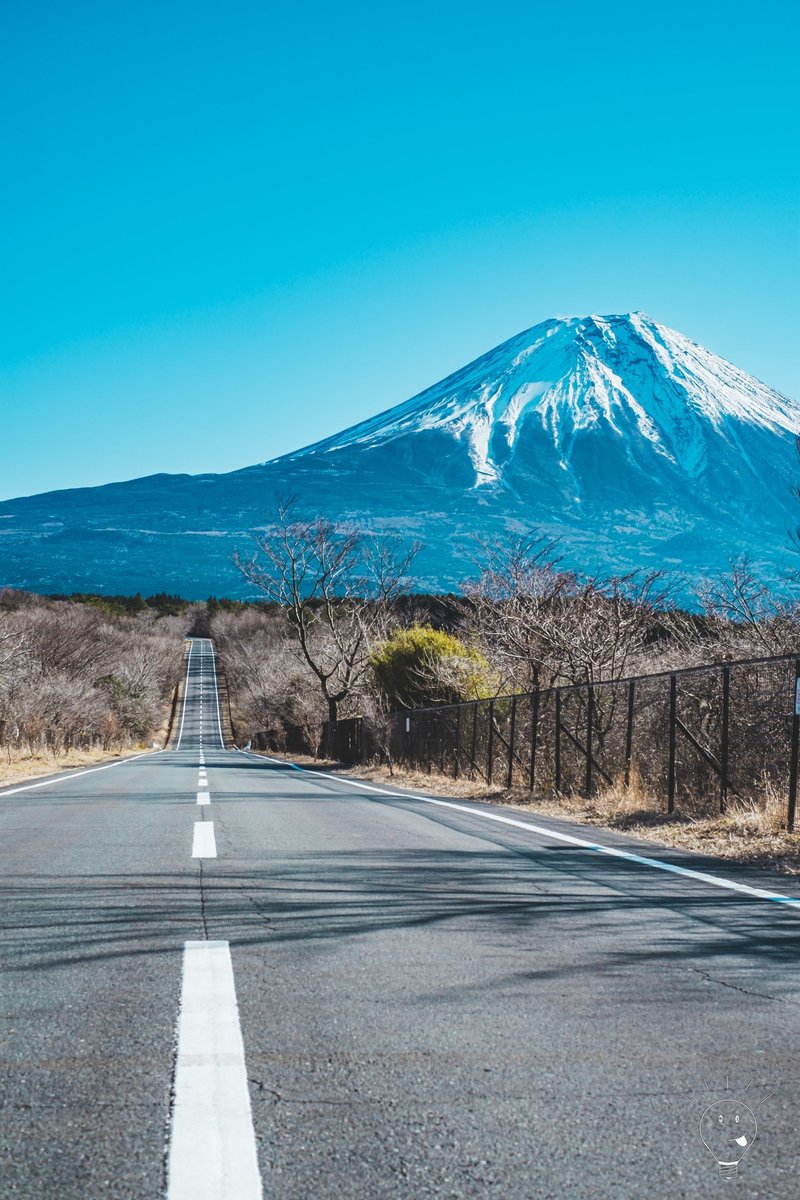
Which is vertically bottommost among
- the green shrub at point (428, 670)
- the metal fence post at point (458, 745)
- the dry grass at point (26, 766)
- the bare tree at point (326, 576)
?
the dry grass at point (26, 766)

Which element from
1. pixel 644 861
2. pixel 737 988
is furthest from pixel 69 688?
pixel 737 988

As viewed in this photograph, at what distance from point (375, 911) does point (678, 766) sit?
30.6ft

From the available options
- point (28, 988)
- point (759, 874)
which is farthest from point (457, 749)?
point (28, 988)

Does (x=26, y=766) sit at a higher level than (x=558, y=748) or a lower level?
lower

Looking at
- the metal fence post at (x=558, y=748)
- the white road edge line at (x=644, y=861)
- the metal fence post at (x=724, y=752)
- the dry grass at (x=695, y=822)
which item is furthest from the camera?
the metal fence post at (x=558, y=748)

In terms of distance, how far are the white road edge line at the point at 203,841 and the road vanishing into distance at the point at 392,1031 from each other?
0.55m

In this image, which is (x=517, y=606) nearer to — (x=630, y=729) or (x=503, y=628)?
(x=503, y=628)

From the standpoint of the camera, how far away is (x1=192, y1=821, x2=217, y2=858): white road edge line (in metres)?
8.09

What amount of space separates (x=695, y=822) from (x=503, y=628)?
50.2 feet

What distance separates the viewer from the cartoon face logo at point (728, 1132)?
2.50 m

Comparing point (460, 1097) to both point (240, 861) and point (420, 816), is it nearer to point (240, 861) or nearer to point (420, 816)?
point (240, 861)

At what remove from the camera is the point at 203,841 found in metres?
8.95

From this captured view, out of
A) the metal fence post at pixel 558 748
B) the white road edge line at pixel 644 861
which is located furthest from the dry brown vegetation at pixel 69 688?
the white road edge line at pixel 644 861

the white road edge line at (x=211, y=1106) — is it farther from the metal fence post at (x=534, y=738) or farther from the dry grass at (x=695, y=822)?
the metal fence post at (x=534, y=738)
